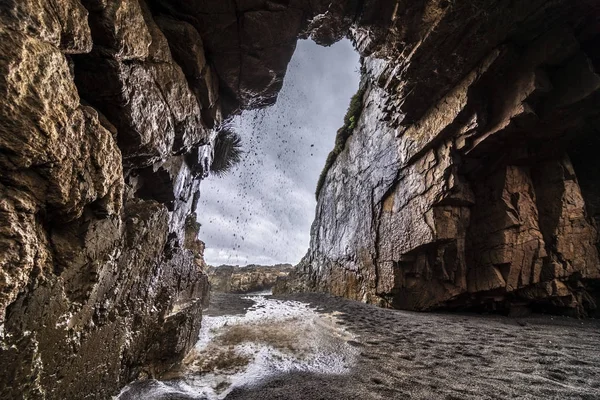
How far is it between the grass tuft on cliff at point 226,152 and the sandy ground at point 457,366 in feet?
30.1

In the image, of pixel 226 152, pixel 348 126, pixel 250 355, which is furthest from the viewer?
pixel 348 126

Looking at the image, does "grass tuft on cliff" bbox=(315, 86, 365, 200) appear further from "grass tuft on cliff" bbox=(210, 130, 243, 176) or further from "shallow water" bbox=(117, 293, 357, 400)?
"shallow water" bbox=(117, 293, 357, 400)

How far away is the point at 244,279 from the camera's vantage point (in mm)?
23797

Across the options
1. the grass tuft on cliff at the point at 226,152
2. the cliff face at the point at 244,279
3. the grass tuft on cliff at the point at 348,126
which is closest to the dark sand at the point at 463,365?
the grass tuft on cliff at the point at 226,152

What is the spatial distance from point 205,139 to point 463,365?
764 centimetres

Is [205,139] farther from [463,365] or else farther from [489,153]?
[489,153]

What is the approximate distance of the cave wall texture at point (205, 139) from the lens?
1984 millimetres

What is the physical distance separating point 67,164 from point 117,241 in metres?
1.32

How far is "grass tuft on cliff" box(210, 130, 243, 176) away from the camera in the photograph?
38.7ft

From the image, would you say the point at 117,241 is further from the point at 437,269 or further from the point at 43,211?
the point at 437,269

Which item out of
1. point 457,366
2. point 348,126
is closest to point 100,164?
point 457,366

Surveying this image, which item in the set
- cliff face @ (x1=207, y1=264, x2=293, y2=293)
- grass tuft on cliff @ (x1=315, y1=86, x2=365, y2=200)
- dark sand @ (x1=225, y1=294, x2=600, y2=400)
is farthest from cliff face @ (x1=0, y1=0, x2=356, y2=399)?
cliff face @ (x1=207, y1=264, x2=293, y2=293)

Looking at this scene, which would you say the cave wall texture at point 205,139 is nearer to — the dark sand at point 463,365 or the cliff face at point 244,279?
the dark sand at point 463,365

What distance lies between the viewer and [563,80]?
23.4 ft
